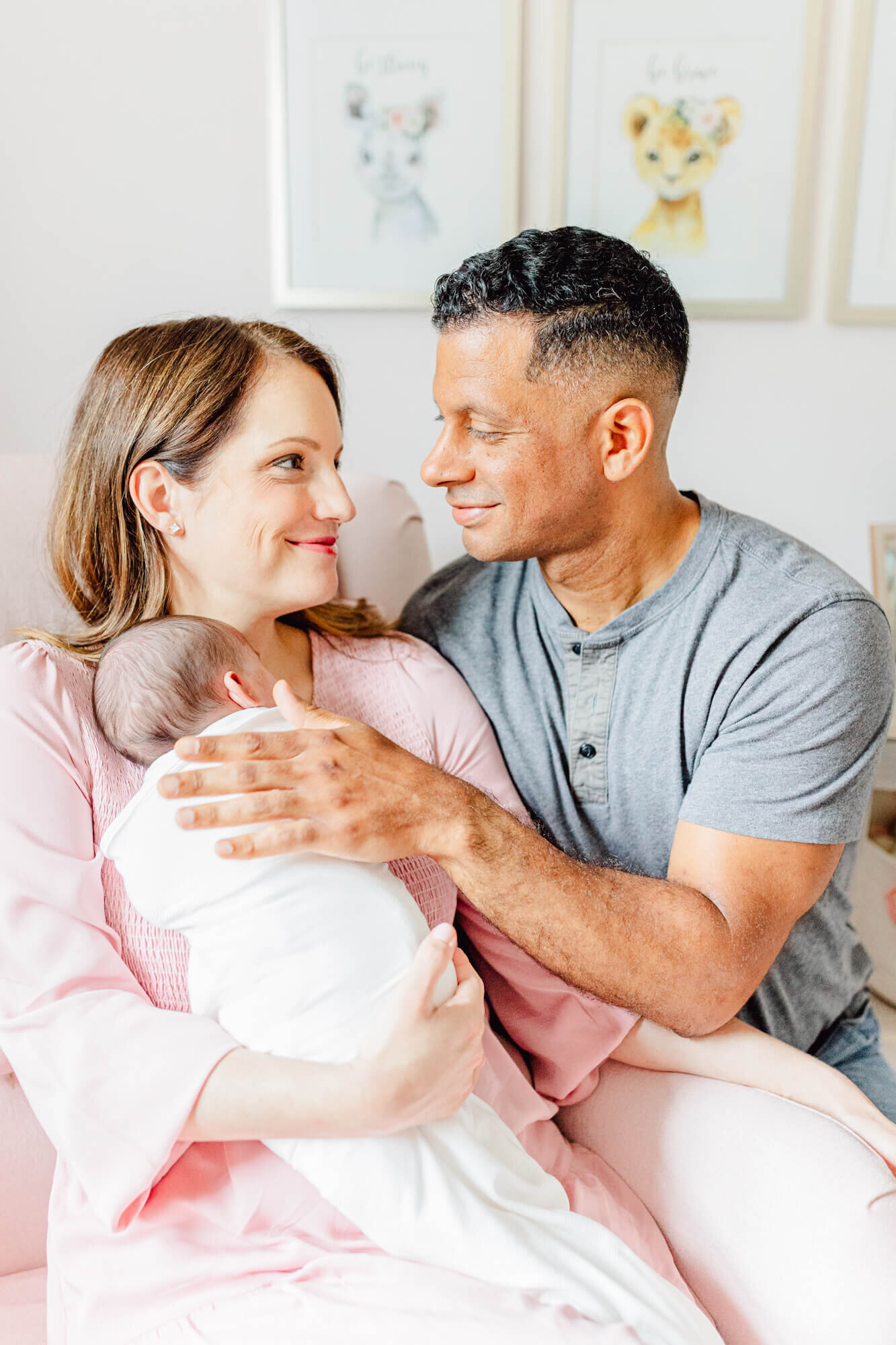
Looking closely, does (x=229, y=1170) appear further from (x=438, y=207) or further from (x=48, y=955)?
(x=438, y=207)

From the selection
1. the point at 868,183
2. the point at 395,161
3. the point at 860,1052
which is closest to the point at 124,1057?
the point at 860,1052

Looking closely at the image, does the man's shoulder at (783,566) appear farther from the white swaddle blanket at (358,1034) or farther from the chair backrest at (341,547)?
the white swaddle blanket at (358,1034)

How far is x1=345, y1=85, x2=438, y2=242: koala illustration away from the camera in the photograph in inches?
77.6

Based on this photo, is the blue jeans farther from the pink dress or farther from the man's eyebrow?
the man's eyebrow

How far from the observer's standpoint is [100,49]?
6.24 ft

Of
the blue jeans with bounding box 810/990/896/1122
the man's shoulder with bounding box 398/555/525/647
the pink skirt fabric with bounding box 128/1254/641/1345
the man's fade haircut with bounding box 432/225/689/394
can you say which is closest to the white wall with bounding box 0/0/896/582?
the man's shoulder with bounding box 398/555/525/647

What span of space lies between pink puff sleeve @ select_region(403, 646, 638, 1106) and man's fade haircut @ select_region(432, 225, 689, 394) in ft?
1.50

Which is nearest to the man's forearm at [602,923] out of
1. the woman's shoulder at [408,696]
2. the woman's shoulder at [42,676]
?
the woman's shoulder at [408,696]

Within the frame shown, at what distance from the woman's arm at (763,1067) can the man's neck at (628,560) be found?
1.89 feet

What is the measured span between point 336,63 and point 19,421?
2.98 ft

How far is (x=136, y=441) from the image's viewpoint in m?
1.31

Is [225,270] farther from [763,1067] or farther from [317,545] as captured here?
[763,1067]

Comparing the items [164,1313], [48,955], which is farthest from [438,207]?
[164,1313]

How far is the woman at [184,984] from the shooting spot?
0.98 meters
